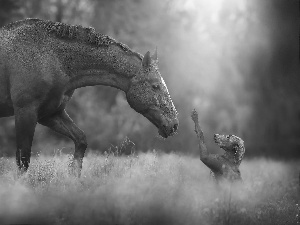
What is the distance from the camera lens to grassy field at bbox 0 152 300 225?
6133mm

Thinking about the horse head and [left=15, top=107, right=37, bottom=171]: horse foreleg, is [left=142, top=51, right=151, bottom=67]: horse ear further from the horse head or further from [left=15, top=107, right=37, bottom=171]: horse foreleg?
[left=15, top=107, right=37, bottom=171]: horse foreleg

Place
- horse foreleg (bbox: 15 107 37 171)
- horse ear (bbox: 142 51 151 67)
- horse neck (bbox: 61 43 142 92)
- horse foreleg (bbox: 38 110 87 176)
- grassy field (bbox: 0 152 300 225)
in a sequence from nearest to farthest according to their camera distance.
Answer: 1. grassy field (bbox: 0 152 300 225)
2. horse foreleg (bbox: 15 107 37 171)
3. horse ear (bbox: 142 51 151 67)
4. horse neck (bbox: 61 43 142 92)
5. horse foreleg (bbox: 38 110 87 176)

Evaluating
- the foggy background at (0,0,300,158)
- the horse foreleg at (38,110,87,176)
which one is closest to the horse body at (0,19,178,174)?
the horse foreleg at (38,110,87,176)

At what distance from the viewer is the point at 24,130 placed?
8477 mm

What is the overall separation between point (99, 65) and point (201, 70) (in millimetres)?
8772

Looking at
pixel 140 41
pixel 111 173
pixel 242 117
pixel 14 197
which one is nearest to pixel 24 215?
pixel 14 197

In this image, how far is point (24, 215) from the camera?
5992mm

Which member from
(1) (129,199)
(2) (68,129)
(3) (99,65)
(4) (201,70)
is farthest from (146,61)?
(4) (201,70)

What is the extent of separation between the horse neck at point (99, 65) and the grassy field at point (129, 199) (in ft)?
5.37

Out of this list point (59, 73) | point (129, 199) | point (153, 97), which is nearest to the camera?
point (129, 199)

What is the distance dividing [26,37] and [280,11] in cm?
698

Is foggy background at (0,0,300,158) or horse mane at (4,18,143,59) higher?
foggy background at (0,0,300,158)

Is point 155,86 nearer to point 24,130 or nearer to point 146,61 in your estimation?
point 146,61

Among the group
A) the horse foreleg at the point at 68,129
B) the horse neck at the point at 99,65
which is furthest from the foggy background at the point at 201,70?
the horse neck at the point at 99,65
